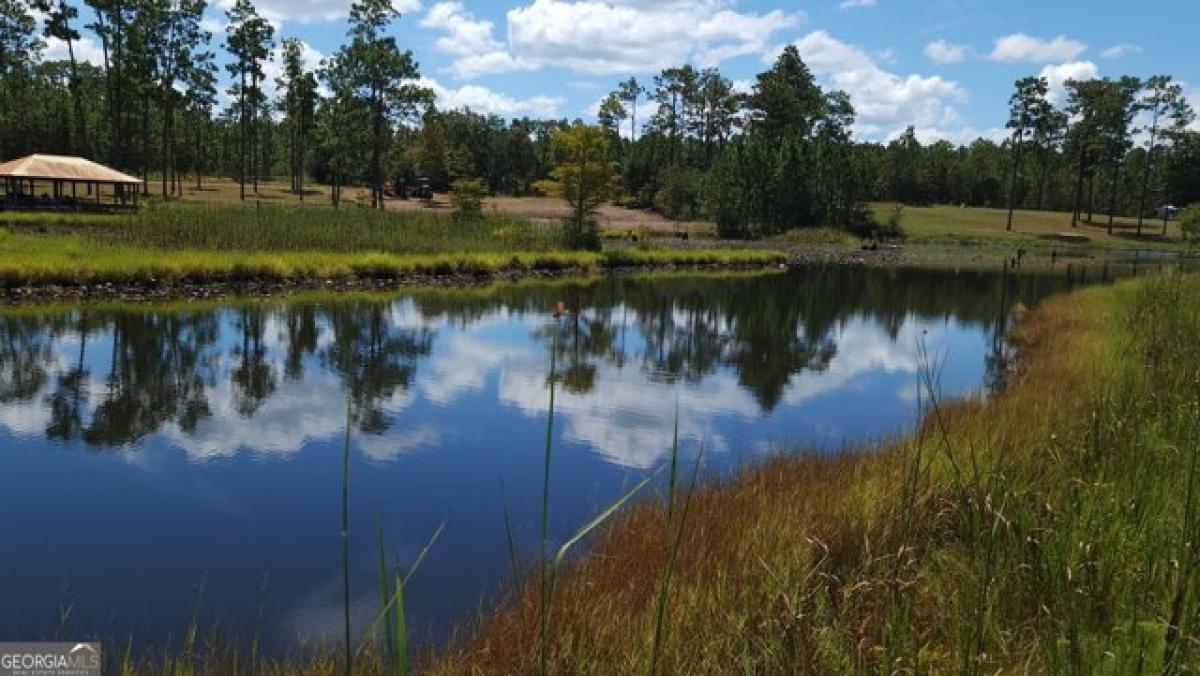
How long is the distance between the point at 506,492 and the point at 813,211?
67598 millimetres

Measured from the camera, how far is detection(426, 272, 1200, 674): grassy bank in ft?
10.5

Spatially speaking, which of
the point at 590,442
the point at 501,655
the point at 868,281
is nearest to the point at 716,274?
the point at 868,281

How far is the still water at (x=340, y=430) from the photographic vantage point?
21.5 feet

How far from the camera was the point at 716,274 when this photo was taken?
1612 inches

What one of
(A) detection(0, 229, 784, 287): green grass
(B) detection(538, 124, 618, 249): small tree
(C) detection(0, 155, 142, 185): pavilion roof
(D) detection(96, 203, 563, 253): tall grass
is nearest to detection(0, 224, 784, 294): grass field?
(A) detection(0, 229, 784, 287): green grass

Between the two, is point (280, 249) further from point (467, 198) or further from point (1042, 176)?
point (1042, 176)

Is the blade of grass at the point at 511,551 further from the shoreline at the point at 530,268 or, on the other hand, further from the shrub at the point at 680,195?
the shrub at the point at 680,195

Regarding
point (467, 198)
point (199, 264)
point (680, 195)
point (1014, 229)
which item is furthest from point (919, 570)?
point (1014, 229)

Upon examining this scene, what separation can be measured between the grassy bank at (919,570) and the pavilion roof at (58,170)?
4310 centimetres

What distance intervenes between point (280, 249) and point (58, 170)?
19.2m

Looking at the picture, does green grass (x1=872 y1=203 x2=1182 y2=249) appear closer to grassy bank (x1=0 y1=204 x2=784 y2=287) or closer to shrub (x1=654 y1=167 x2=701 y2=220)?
shrub (x1=654 y1=167 x2=701 y2=220)

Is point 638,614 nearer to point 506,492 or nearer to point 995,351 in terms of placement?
point 506,492

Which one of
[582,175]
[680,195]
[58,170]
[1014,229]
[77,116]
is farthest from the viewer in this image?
[1014,229]

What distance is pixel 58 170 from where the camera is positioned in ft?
134
